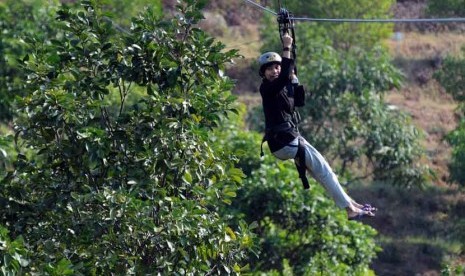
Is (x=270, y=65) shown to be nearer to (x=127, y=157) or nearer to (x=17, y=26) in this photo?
(x=127, y=157)

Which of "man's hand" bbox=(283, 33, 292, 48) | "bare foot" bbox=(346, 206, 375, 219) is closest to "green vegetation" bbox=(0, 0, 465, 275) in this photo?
"bare foot" bbox=(346, 206, 375, 219)

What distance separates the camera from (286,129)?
10.8m

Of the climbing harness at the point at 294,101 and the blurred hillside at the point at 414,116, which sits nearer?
the climbing harness at the point at 294,101

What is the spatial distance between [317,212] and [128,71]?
28.6 feet

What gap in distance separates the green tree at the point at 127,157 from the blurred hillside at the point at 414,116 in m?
14.6

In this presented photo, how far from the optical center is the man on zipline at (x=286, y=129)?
35.3 ft

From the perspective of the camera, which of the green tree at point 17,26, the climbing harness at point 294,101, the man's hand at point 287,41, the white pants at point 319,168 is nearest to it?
the man's hand at point 287,41

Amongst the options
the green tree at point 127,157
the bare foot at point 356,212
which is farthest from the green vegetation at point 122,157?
the bare foot at point 356,212

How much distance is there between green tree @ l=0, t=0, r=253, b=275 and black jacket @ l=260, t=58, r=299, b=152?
1.47 m

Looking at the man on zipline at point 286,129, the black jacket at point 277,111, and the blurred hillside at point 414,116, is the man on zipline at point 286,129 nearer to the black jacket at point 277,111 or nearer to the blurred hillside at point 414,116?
the black jacket at point 277,111

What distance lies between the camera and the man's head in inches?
423

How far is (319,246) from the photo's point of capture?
20.8m

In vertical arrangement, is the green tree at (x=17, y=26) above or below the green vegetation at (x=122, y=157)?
below

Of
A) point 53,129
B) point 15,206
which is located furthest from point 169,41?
point 15,206
